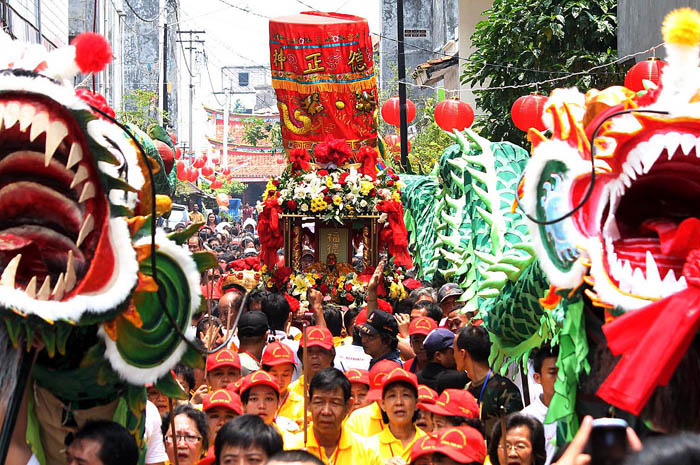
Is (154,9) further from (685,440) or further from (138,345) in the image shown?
(685,440)

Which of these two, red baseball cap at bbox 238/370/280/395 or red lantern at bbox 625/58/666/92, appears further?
red lantern at bbox 625/58/666/92

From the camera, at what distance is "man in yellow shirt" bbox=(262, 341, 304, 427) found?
599cm

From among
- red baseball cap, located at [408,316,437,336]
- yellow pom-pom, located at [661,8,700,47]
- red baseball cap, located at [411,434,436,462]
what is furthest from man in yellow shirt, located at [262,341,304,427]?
yellow pom-pom, located at [661,8,700,47]

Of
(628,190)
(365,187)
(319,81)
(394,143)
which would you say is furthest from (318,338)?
(394,143)

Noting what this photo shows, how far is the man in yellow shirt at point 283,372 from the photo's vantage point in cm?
599

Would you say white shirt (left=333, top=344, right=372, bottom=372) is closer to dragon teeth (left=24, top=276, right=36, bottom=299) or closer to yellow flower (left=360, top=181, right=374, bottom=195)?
yellow flower (left=360, top=181, right=374, bottom=195)

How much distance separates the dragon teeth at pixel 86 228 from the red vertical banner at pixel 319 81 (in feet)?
26.9

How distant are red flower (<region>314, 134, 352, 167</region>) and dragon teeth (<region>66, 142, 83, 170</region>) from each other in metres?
7.34

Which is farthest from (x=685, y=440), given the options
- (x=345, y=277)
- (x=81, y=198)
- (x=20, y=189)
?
(x=345, y=277)

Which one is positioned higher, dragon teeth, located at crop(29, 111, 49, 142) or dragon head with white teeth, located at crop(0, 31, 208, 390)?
dragon teeth, located at crop(29, 111, 49, 142)

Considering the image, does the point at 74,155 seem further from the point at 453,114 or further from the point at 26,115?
the point at 453,114

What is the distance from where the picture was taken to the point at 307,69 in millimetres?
11750

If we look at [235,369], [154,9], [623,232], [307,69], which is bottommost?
[235,369]

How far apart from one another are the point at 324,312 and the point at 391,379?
3790mm
